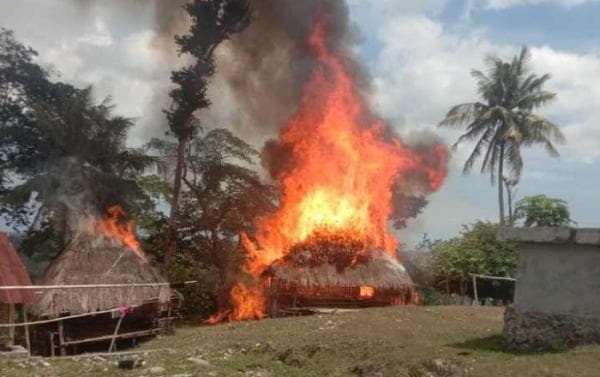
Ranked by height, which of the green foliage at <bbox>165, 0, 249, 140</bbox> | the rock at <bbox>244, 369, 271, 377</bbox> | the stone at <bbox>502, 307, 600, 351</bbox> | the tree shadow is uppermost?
the green foliage at <bbox>165, 0, 249, 140</bbox>

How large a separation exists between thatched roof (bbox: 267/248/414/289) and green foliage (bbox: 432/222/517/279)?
13.4 feet

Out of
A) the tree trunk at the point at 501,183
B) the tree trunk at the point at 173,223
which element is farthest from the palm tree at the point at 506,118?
the tree trunk at the point at 173,223

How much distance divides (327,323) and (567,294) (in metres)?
8.28

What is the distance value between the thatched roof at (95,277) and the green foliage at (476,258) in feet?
47.5

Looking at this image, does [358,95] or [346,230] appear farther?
[358,95]

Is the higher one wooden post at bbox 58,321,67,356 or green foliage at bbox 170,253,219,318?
green foliage at bbox 170,253,219,318

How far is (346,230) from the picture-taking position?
1069 inches

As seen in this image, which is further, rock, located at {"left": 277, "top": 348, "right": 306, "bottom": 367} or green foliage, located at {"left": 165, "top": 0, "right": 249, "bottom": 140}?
green foliage, located at {"left": 165, "top": 0, "right": 249, "bottom": 140}

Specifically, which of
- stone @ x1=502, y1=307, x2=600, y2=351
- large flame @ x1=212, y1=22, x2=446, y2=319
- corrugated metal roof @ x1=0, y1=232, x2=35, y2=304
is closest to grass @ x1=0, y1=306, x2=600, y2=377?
stone @ x1=502, y1=307, x2=600, y2=351

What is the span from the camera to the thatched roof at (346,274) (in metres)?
25.2

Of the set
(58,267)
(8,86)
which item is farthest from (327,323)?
(8,86)

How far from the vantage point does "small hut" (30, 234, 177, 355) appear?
65.0 feet

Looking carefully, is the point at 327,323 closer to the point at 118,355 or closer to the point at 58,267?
the point at 118,355

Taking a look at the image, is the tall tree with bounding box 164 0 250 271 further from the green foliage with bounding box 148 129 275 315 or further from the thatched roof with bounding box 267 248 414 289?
the thatched roof with bounding box 267 248 414 289
